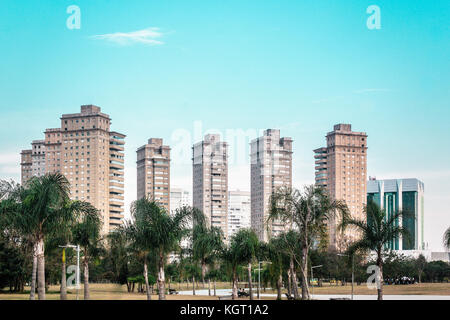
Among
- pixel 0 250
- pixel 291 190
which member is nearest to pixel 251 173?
pixel 0 250

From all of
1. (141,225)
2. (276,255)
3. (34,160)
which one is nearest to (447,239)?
(276,255)

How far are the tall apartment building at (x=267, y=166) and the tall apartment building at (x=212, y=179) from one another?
31.2ft

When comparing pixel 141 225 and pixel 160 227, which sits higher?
pixel 141 225

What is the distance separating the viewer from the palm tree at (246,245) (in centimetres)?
4650

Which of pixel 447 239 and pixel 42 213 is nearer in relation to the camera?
pixel 42 213

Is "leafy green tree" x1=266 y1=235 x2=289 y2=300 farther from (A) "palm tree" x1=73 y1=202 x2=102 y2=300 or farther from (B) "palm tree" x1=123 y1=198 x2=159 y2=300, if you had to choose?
(A) "palm tree" x1=73 y1=202 x2=102 y2=300

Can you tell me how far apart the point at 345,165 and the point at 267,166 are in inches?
941

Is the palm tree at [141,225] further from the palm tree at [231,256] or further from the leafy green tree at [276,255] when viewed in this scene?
the palm tree at [231,256]

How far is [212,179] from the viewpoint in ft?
606

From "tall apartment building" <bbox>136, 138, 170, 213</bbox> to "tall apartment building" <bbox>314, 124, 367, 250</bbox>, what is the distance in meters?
47.7

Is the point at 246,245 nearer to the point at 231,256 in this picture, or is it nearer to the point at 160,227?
the point at 231,256

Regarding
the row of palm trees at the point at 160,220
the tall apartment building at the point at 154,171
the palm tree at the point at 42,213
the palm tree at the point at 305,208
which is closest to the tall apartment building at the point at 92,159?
the tall apartment building at the point at 154,171
